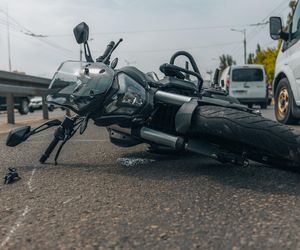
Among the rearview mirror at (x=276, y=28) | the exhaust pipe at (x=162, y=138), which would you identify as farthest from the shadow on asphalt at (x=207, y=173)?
the rearview mirror at (x=276, y=28)

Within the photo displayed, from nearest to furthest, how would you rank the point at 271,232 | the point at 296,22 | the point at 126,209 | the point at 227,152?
the point at 271,232 < the point at 126,209 < the point at 227,152 < the point at 296,22

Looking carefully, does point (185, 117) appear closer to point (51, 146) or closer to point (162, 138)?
point (162, 138)

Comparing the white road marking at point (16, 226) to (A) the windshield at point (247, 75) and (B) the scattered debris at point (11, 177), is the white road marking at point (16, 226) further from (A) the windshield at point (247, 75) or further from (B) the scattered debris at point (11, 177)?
(A) the windshield at point (247, 75)

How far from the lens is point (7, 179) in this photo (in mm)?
3084

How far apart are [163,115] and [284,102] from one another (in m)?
4.82

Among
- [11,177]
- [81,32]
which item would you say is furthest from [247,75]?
[11,177]

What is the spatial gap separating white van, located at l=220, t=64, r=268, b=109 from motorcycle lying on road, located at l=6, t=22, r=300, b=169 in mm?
16093

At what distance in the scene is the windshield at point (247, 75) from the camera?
1959 centimetres

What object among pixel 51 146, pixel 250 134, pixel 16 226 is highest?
pixel 250 134

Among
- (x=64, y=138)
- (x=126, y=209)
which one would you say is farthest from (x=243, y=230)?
(x=64, y=138)

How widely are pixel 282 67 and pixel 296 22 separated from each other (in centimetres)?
87

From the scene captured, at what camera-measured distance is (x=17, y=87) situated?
408 inches

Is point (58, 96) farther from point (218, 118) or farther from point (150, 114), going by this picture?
point (218, 118)

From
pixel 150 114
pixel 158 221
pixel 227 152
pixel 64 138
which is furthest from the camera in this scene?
pixel 64 138
